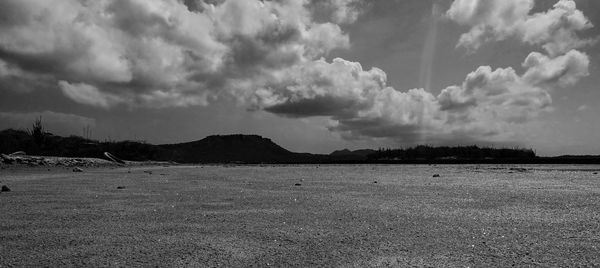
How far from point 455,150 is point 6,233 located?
4565 inches

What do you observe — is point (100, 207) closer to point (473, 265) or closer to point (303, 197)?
point (303, 197)

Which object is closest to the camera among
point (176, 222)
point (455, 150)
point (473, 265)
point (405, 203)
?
point (473, 265)

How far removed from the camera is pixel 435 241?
609 centimetres

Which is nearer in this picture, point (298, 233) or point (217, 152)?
point (298, 233)

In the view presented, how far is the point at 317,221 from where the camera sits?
25.7ft

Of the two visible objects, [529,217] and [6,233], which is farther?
[529,217]

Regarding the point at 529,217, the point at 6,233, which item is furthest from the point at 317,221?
the point at 6,233

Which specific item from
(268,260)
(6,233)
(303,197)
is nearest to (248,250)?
(268,260)

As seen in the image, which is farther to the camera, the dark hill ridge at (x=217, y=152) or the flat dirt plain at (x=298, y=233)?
the dark hill ridge at (x=217, y=152)

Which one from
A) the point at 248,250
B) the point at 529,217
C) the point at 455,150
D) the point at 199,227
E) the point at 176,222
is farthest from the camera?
the point at 455,150

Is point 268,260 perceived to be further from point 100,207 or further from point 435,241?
point 100,207

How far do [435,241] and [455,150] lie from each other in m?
114

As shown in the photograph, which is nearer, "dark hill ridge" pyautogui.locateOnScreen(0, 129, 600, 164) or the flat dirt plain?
the flat dirt plain

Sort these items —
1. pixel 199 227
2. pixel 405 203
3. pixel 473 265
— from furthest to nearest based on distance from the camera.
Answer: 1. pixel 405 203
2. pixel 199 227
3. pixel 473 265
